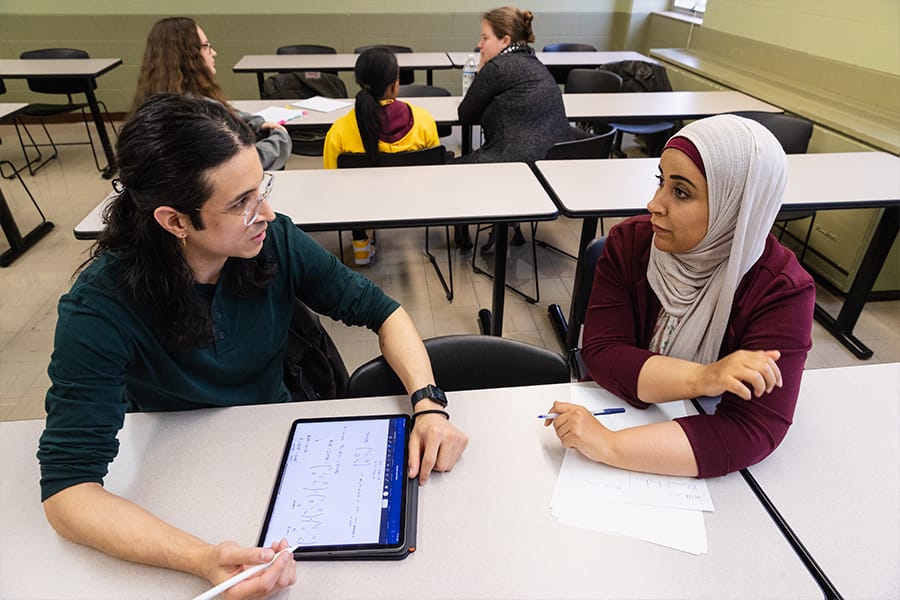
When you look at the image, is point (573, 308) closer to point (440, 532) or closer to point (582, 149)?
point (582, 149)

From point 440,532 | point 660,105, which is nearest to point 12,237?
point 440,532

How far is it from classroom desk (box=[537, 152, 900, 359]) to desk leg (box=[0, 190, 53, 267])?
2951mm

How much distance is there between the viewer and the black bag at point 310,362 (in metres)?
1.32

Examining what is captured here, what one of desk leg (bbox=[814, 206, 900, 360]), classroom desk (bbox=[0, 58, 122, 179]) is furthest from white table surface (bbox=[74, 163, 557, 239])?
classroom desk (bbox=[0, 58, 122, 179])

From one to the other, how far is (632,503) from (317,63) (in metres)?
4.22

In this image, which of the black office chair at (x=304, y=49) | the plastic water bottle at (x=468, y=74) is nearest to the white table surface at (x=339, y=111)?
the plastic water bottle at (x=468, y=74)

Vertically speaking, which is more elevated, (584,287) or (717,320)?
(717,320)

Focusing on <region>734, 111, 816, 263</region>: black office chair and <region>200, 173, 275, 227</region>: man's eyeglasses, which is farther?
<region>734, 111, 816, 263</region>: black office chair

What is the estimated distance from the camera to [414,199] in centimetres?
207

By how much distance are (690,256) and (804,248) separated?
2.36 m

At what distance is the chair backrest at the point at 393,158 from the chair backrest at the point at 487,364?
1361 millimetres

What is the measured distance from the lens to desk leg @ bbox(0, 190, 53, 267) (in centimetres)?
303

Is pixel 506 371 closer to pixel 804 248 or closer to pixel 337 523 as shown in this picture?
pixel 337 523

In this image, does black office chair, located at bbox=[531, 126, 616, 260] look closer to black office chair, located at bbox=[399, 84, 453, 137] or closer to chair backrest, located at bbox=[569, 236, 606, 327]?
chair backrest, located at bbox=[569, 236, 606, 327]
